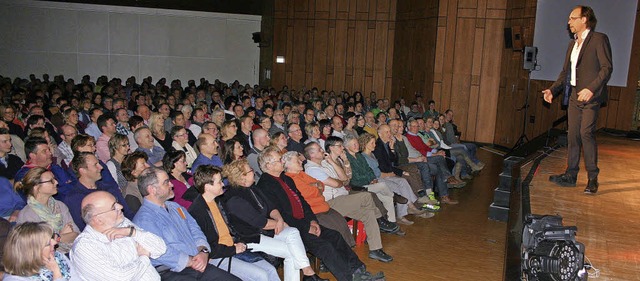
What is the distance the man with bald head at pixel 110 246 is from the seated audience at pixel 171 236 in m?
0.25

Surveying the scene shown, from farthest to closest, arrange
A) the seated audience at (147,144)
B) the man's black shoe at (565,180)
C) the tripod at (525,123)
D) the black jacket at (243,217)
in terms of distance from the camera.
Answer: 1. the tripod at (525,123)
2. the seated audience at (147,144)
3. the man's black shoe at (565,180)
4. the black jacket at (243,217)

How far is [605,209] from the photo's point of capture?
14.5 feet

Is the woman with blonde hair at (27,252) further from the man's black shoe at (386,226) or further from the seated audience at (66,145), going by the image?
the man's black shoe at (386,226)

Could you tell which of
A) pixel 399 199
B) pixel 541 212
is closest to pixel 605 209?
pixel 541 212

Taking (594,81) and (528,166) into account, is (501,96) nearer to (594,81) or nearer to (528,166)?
(528,166)

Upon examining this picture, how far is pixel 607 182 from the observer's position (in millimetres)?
5219

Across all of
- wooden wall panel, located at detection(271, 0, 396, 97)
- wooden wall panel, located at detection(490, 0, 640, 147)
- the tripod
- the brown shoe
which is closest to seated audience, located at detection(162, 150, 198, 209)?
the brown shoe

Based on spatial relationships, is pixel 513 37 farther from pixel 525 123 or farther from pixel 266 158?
pixel 266 158

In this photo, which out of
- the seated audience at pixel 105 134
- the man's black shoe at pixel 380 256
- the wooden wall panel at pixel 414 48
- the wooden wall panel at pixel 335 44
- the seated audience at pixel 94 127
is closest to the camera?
the man's black shoe at pixel 380 256

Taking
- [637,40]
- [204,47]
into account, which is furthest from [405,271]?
[204,47]

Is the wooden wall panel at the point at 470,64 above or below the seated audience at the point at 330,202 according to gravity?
above

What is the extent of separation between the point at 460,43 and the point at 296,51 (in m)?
5.02

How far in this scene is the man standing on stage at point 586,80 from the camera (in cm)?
425

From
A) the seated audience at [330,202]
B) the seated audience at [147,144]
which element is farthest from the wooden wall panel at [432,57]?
the seated audience at [147,144]
